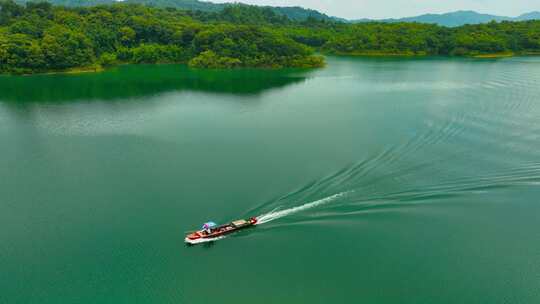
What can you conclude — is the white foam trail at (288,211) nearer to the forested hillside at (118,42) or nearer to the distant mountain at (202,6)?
the forested hillside at (118,42)

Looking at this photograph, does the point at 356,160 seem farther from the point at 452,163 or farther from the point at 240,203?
the point at 240,203

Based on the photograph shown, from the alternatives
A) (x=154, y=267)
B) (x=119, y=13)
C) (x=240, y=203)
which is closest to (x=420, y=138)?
(x=240, y=203)

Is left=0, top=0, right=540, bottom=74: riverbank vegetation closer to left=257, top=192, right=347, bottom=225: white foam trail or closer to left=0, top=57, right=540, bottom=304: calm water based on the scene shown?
left=0, top=57, right=540, bottom=304: calm water

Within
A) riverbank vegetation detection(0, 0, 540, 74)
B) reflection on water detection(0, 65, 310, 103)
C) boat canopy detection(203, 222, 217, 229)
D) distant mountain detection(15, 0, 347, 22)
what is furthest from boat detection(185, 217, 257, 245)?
distant mountain detection(15, 0, 347, 22)

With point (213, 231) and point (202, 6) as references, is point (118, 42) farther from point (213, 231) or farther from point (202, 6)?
point (202, 6)

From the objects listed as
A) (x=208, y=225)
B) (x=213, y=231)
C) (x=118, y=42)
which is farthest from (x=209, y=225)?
(x=118, y=42)
